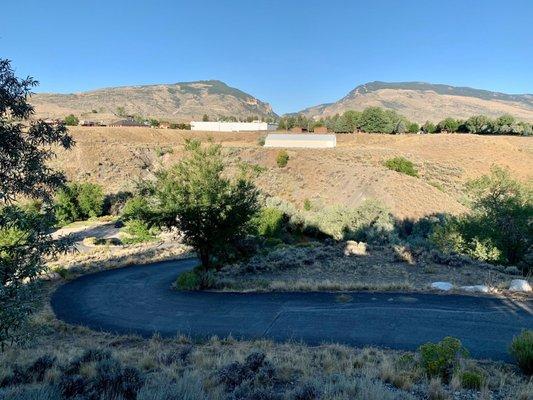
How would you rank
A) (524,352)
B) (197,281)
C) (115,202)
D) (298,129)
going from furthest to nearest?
1. (298,129)
2. (115,202)
3. (197,281)
4. (524,352)

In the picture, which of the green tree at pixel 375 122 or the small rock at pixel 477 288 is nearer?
the small rock at pixel 477 288

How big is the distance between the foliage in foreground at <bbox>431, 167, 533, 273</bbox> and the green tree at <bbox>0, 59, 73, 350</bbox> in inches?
918

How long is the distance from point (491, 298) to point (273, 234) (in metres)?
22.9

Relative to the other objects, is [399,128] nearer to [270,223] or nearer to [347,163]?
[347,163]

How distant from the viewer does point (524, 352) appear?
8.88 meters

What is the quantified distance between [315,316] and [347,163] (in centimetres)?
5572

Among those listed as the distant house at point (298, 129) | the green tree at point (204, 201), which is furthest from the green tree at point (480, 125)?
the green tree at point (204, 201)

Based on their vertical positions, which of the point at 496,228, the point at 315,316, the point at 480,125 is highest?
the point at 480,125

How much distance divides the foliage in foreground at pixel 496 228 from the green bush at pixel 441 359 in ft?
58.4

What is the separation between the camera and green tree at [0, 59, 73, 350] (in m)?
6.70

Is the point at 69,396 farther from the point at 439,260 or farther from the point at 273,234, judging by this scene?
the point at 273,234

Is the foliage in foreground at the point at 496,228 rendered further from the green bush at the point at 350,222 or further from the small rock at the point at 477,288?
the small rock at the point at 477,288

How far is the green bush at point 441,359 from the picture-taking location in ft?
27.3

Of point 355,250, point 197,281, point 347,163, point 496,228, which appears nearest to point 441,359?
point 197,281
